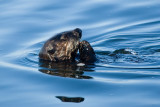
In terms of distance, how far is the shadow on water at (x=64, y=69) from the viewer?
8539 mm

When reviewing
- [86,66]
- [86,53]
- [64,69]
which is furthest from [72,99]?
[86,53]

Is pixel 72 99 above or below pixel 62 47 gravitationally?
below

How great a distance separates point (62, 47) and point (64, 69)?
2.01ft

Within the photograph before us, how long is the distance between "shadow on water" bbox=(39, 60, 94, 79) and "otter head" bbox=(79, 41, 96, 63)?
0.91 feet

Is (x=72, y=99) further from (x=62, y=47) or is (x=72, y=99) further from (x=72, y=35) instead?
(x=72, y=35)

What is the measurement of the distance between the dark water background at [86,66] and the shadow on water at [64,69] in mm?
21

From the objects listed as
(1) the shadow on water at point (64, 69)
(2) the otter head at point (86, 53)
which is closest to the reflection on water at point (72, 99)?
(1) the shadow on water at point (64, 69)

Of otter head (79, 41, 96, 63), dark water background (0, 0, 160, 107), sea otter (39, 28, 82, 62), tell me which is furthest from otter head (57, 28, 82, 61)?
dark water background (0, 0, 160, 107)

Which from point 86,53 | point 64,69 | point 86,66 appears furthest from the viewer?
point 86,53

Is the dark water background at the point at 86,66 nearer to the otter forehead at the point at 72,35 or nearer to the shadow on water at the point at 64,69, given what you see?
the shadow on water at the point at 64,69

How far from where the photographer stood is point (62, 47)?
30.5ft

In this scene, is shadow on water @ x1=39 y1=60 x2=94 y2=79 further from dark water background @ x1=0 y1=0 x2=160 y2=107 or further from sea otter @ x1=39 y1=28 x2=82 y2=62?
sea otter @ x1=39 y1=28 x2=82 y2=62

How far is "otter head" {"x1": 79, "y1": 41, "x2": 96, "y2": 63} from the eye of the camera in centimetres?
922

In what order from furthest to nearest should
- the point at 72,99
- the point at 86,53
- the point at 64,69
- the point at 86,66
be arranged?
the point at 86,53 → the point at 86,66 → the point at 64,69 → the point at 72,99
